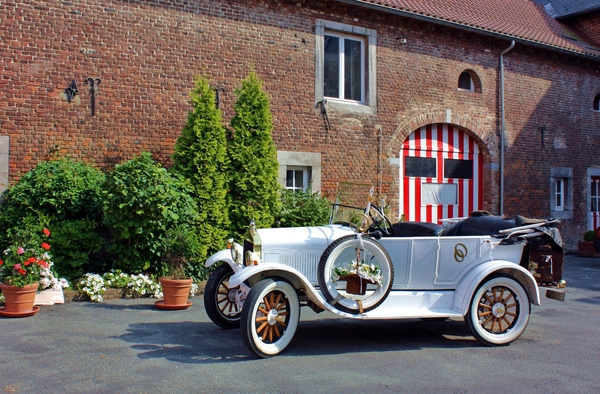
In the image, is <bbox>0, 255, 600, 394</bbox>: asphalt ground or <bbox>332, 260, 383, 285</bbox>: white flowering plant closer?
<bbox>0, 255, 600, 394</bbox>: asphalt ground

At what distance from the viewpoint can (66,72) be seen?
980cm

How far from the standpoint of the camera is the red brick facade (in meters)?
9.64

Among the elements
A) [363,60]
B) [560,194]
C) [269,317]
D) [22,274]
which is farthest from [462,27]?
[22,274]

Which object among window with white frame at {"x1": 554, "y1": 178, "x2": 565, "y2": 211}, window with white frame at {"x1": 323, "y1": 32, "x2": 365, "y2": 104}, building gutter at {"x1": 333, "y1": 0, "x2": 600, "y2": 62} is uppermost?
building gutter at {"x1": 333, "y1": 0, "x2": 600, "y2": 62}

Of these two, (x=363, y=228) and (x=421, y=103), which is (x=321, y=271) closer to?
(x=363, y=228)

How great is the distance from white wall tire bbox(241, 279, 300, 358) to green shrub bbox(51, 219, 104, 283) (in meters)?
4.28

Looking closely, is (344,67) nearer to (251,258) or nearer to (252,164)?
(252,164)

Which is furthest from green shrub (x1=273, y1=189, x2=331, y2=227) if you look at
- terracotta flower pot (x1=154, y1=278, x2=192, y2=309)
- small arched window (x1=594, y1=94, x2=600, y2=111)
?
small arched window (x1=594, y1=94, x2=600, y2=111)

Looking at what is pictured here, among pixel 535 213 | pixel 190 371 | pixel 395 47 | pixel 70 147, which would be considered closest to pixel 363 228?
pixel 190 371

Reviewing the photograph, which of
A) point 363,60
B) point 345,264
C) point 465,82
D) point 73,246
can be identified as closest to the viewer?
point 345,264

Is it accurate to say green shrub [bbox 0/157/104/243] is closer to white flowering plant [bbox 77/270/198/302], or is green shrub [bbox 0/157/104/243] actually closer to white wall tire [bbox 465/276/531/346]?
white flowering plant [bbox 77/270/198/302]

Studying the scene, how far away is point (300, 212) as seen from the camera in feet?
A: 35.0

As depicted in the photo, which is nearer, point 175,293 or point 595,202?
point 175,293

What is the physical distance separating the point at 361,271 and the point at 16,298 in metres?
4.24
